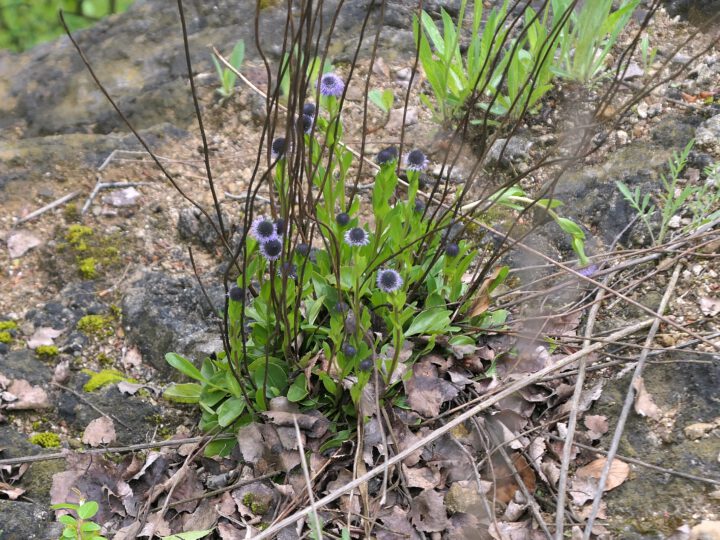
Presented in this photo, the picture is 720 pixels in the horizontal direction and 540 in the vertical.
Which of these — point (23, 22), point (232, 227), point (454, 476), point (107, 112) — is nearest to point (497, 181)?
point (232, 227)

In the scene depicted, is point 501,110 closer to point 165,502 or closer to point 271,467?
point 271,467

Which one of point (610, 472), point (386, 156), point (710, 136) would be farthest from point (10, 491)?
point (710, 136)

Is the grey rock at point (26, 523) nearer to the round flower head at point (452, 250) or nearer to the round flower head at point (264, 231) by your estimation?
the round flower head at point (264, 231)

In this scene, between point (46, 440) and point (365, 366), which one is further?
point (46, 440)

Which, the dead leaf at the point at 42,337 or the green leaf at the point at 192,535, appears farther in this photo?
the dead leaf at the point at 42,337

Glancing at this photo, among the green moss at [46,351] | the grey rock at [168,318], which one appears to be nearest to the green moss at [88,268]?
the grey rock at [168,318]

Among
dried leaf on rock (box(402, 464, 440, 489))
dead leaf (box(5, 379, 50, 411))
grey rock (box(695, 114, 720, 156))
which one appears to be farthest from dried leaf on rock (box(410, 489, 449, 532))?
grey rock (box(695, 114, 720, 156))

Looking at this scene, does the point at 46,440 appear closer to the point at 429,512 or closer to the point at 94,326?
the point at 94,326
